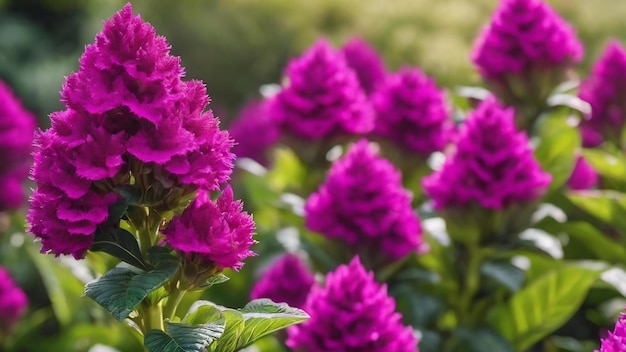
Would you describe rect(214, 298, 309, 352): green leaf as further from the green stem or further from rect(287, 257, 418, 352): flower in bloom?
rect(287, 257, 418, 352): flower in bloom

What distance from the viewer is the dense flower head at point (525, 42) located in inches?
128

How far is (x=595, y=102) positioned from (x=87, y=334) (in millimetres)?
1976

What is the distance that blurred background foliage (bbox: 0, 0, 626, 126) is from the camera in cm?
780

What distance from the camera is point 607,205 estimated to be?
9.94 ft

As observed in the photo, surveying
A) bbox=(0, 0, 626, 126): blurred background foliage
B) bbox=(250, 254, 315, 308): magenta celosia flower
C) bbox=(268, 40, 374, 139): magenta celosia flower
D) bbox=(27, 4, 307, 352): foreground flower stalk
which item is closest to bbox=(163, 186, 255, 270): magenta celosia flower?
bbox=(27, 4, 307, 352): foreground flower stalk

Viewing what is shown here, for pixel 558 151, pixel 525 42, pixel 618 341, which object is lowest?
pixel 618 341

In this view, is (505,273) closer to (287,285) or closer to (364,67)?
(287,285)

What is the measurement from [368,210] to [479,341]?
1.71 feet

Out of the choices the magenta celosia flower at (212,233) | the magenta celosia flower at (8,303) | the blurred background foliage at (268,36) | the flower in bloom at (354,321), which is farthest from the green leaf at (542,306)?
the blurred background foliage at (268,36)

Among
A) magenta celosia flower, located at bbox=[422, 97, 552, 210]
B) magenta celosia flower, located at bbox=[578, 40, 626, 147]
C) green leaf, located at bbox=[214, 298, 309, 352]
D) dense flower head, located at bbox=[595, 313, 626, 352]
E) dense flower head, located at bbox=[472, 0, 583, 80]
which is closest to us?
dense flower head, located at bbox=[595, 313, 626, 352]

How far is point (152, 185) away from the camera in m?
1.55

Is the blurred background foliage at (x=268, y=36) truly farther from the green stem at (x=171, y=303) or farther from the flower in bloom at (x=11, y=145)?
the green stem at (x=171, y=303)

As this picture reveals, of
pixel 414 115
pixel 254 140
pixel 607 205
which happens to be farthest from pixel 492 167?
pixel 254 140

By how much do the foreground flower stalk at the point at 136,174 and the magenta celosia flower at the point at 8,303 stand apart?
197 centimetres
